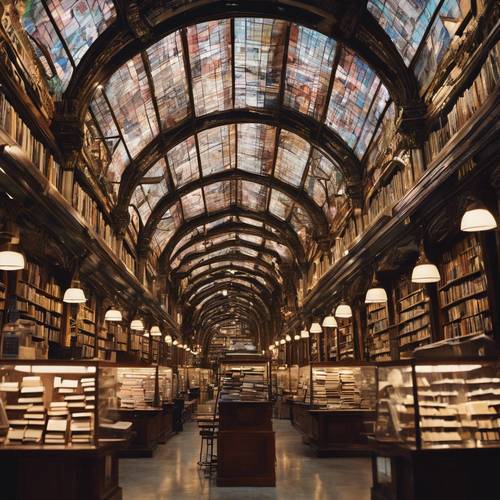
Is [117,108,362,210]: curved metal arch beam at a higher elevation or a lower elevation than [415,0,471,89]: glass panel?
higher

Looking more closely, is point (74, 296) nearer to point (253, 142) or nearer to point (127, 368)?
point (127, 368)

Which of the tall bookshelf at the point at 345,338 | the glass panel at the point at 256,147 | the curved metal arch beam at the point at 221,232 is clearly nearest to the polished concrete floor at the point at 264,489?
the tall bookshelf at the point at 345,338

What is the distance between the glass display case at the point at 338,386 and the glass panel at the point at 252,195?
30.6 feet

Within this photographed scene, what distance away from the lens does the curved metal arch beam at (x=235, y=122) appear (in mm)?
13281

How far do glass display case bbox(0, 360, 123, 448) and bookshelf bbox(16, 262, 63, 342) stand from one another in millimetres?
2709

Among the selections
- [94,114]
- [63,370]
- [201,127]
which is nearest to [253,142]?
[201,127]

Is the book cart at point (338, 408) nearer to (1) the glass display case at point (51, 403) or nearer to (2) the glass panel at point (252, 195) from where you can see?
(1) the glass display case at point (51, 403)

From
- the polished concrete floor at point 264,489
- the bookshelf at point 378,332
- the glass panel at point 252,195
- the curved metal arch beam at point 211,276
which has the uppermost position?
the glass panel at point 252,195

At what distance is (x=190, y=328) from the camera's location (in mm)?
39656

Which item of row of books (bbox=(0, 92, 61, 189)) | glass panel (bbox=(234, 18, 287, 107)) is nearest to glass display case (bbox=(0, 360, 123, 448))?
row of books (bbox=(0, 92, 61, 189))

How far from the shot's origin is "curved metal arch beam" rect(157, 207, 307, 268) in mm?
21031

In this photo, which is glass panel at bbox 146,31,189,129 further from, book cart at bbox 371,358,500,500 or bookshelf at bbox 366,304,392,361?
book cart at bbox 371,358,500,500

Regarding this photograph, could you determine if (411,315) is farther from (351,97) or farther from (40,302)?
(40,302)

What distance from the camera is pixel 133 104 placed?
39.9 ft
